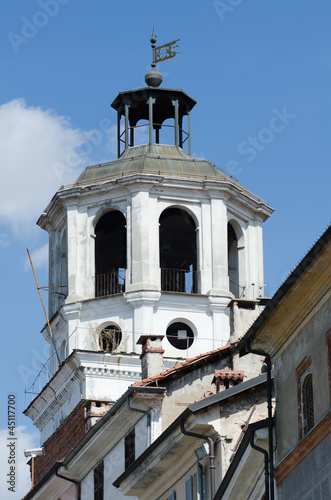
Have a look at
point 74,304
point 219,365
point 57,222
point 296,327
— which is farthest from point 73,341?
point 296,327

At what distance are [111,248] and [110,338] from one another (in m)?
5.63

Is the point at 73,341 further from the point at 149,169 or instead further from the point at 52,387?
the point at 149,169

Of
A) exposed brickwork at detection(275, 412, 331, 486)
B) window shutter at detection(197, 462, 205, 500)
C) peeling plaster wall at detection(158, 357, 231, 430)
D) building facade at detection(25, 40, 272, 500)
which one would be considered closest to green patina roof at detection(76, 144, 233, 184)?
building facade at detection(25, 40, 272, 500)

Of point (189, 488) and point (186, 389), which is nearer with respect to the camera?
point (189, 488)

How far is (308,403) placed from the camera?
27.4 m

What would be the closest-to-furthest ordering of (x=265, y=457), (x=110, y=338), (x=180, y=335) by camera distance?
(x=265, y=457) → (x=110, y=338) → (x=180, y=335)

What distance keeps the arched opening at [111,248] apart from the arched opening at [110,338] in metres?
2.12

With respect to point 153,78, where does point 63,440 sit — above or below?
below

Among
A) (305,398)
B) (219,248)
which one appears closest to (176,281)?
(219,248)

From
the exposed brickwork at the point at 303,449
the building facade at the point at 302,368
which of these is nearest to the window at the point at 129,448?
the building facade at the point at 302,368

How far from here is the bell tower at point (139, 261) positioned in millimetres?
59906

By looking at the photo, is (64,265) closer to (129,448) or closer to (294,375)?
(129,448)

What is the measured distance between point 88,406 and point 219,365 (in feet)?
43.4

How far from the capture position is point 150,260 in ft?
200
